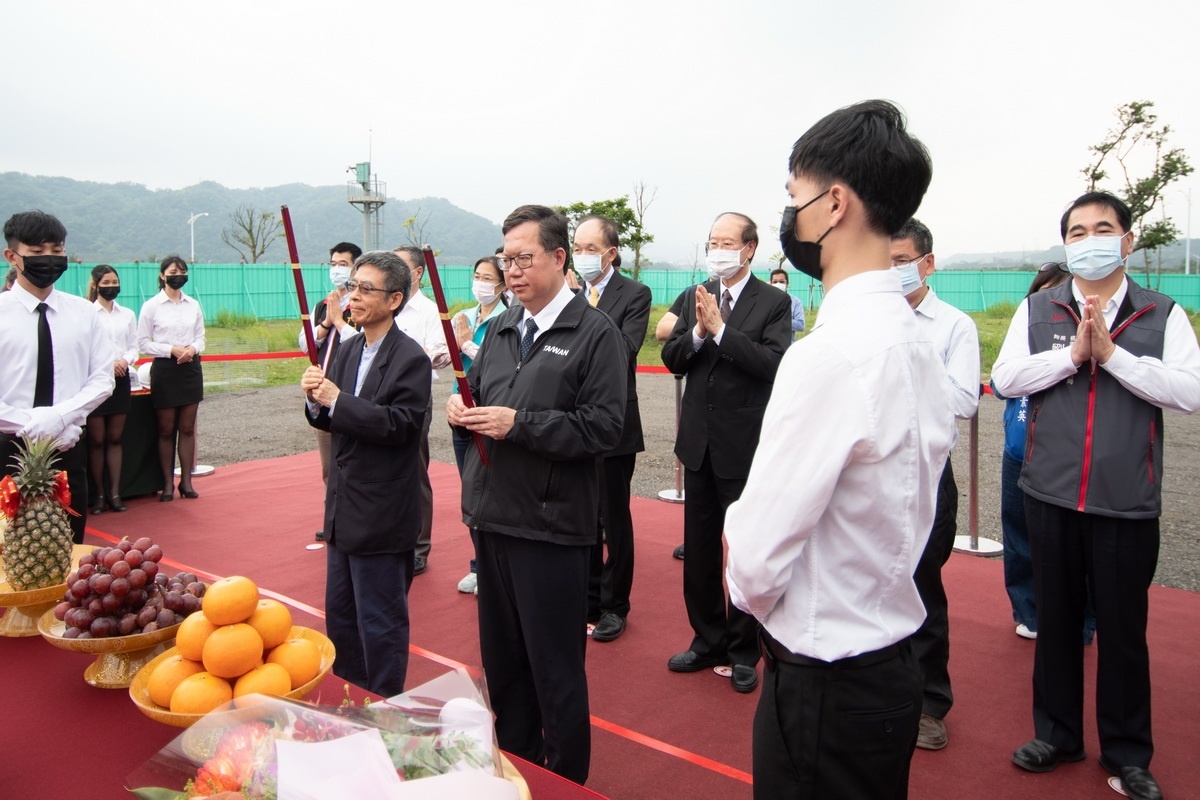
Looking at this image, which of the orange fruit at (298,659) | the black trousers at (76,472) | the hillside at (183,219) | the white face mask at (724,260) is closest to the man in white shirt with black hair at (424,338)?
the black trousers at (76,472)

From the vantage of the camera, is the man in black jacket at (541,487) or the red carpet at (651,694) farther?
the man in black jacket at (541,487)

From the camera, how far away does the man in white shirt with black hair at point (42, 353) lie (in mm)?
3713

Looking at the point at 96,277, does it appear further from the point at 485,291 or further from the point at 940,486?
the point at 940,486

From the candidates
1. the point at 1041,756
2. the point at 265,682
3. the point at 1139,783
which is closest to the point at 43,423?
the point at 265,682

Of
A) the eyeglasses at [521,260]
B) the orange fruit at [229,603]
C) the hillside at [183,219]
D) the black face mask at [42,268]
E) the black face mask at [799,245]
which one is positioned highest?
the hillside at [183,219]

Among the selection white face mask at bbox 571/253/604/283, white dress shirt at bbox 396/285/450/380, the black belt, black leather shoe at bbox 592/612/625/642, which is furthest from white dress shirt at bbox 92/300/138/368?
the black belt

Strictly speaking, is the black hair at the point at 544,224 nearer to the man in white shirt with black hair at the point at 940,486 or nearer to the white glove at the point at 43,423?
the man in white shirt with black hair at the point at 940,486

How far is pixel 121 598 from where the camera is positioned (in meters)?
1.87

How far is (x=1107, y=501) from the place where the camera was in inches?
109

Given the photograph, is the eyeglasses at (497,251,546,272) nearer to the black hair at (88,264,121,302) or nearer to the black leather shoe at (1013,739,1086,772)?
the black leather shoe at (1013,739,1086,772)

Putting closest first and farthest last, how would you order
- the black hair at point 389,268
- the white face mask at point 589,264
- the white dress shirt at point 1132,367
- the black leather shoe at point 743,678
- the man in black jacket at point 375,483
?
the white dress shirt at point 1132,367
the man in black jacket at point 375,483
the black hair at point 389,268
the black leather shoe at point 743,678
the white face mask at point 589,264

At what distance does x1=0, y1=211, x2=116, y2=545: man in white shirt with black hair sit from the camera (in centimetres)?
371

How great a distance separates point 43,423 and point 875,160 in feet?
12.3

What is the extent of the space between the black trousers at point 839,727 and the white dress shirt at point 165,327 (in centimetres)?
645
